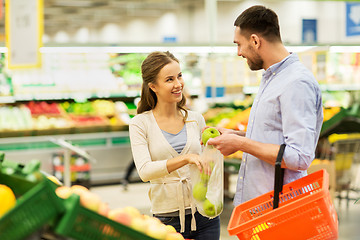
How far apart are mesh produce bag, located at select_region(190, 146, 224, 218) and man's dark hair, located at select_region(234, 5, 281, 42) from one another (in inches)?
22.5

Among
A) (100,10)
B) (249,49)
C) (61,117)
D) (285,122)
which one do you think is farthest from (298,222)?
(100,10)

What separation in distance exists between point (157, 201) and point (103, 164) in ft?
18.8

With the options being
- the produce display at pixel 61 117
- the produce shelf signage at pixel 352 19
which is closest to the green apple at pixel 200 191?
the produce display at pixel 61 117

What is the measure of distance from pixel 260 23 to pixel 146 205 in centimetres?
492

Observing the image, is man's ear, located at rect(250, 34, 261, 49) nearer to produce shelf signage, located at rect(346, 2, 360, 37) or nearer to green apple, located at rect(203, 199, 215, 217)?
green apple, located at rect(203, 199, 215, 217)

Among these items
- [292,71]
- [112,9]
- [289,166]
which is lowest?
[289,166]

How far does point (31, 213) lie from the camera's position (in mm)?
1139

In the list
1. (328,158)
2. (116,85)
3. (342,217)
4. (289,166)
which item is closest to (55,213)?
(289,166)

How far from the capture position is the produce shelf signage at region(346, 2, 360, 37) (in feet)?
28.2

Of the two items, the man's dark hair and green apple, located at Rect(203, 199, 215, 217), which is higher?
the man's dark hair

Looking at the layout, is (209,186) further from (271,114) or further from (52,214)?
(52,214)

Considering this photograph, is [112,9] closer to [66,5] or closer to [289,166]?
[66,5]

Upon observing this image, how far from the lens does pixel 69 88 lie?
828 centimetres

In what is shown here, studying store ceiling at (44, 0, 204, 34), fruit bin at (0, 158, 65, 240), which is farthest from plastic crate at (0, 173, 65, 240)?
store ceiling at (44, 0, 204, 34)
